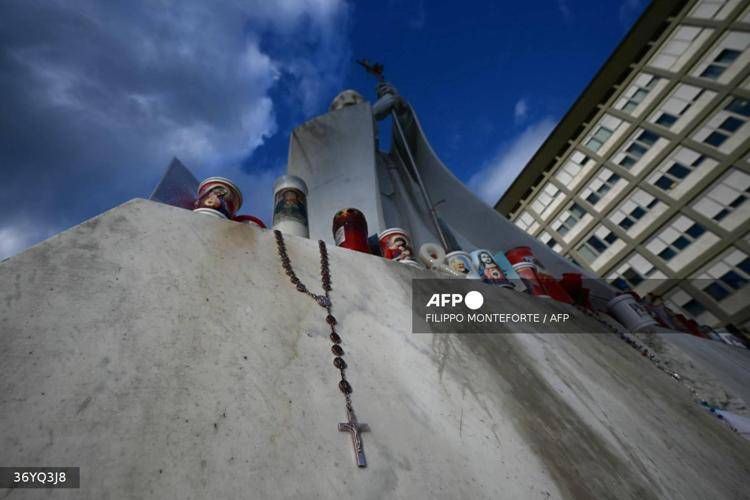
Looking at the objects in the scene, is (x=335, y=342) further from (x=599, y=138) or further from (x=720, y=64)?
(x=599, y=138)

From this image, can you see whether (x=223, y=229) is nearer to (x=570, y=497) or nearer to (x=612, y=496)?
(x=570, y=497)

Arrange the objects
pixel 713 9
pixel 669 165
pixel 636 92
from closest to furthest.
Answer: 1. pixel 713 9
2. pixel 669 165
3. pixel 636 92

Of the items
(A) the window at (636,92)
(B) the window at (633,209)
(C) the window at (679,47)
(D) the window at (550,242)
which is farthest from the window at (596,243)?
(C) the window at (679,47)

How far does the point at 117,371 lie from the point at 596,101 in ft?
51.8

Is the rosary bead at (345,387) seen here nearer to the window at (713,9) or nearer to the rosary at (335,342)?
the rosary at (335,342)

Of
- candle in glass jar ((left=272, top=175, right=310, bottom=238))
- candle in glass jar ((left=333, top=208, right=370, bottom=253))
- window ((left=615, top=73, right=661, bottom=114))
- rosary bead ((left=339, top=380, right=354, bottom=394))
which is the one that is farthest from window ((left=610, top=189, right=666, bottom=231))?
rosary bead ((left=339, top=380, right=354, bottom=394))

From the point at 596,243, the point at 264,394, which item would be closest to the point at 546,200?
the point at 596,243

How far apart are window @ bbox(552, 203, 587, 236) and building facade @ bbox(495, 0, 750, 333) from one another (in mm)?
42

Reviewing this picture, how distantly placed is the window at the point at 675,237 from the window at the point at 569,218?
105 inches

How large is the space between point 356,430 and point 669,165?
12.9 metres

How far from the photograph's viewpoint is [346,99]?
617cm

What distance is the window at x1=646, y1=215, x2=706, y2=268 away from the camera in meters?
8.66

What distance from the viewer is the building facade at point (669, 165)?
803 cm

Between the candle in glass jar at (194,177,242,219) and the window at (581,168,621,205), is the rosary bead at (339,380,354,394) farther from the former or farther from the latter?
the window at (581,168,621,205)
